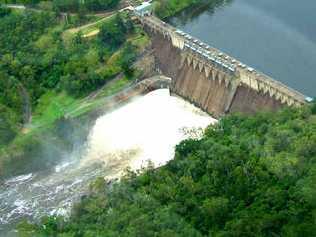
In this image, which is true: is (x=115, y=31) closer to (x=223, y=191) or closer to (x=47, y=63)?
(x=47, y=63)

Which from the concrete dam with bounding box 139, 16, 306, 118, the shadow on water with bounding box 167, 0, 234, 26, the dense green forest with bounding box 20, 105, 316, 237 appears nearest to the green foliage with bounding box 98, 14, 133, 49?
the concrete dam with bounding box 139, 16, 306, 118

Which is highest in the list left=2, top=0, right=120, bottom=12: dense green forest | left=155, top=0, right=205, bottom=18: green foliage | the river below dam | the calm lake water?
the calm lake water

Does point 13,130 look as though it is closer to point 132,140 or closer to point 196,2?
point 132,140

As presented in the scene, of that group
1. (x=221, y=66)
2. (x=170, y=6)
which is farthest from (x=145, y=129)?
(x=170, y=6)

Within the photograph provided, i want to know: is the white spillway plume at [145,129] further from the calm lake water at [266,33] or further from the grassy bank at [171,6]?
the grassy bank at [171,6]

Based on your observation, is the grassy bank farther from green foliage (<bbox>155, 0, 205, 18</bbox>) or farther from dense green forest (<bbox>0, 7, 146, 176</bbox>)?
dense green forest (<bbox>0, 7, 146, 176</bbox>)

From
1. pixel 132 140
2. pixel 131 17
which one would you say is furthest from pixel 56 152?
pixel 131 17
